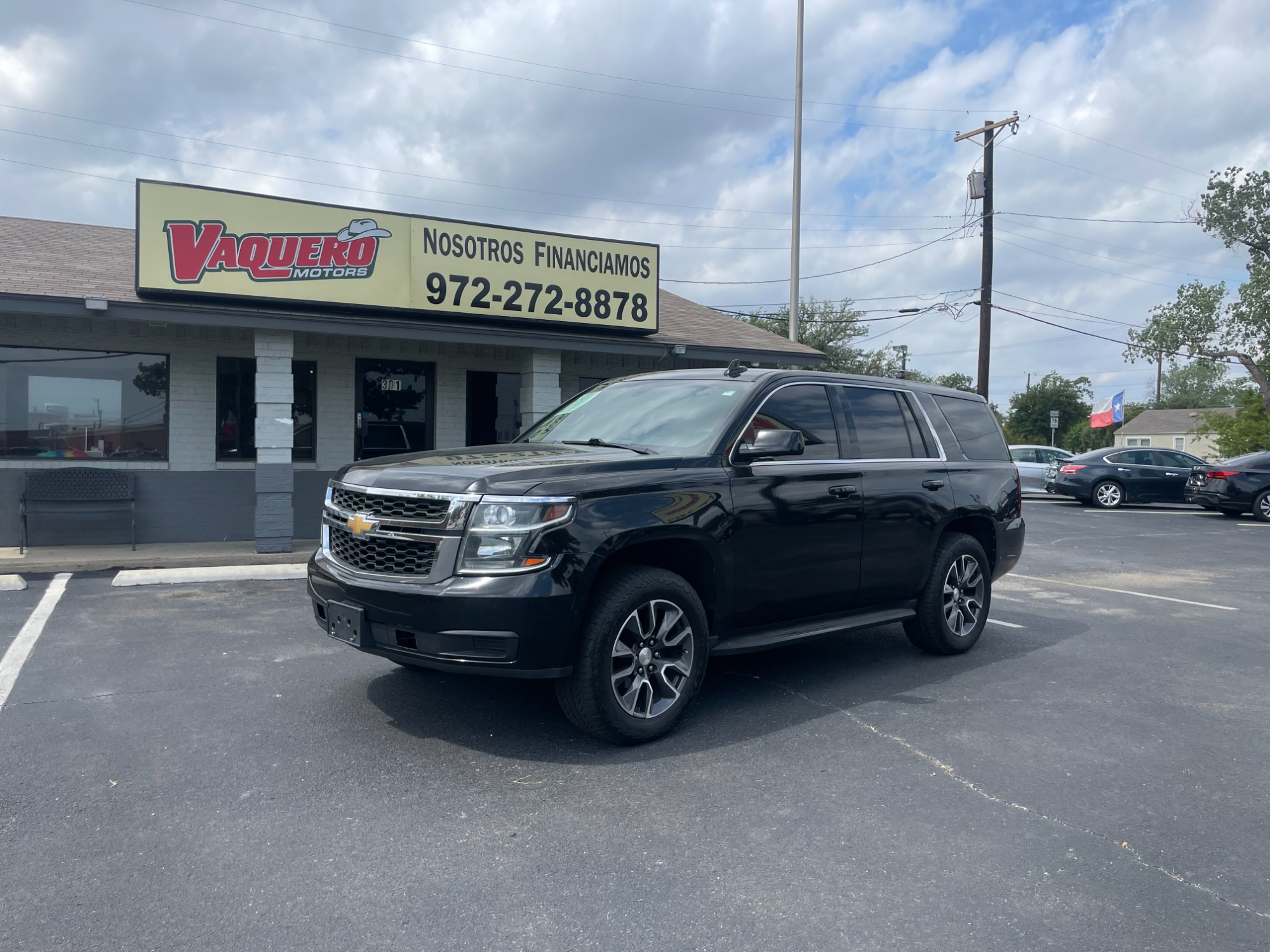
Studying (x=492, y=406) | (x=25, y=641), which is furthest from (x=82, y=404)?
(x=25, y=641)

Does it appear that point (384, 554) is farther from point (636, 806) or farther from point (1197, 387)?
point (1197, 387)

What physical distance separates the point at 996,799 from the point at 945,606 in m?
2.51

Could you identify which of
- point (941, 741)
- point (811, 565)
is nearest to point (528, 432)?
point (811, 565)

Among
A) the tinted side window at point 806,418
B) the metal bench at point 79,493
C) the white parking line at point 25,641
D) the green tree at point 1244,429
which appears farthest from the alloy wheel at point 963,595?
the green tree at point 1244,429

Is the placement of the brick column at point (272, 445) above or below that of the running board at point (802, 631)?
above

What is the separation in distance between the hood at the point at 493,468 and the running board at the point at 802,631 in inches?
41.9

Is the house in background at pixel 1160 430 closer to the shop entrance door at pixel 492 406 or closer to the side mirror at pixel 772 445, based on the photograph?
the shop entrance door at pixel 492 406

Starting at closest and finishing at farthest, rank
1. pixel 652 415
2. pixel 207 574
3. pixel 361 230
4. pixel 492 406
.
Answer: pixel 652 415, pixel 207 574, pixel 361 230, pixel 492 406

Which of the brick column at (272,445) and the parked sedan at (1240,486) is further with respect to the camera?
the parked sedan at (1240,486)

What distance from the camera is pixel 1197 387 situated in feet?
386

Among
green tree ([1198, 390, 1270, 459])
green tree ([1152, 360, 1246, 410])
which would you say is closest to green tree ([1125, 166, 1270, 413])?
green tree ([1198, 390, 1270, 459])

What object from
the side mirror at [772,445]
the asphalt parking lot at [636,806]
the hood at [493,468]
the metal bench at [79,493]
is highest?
the side mirror at [772,445]

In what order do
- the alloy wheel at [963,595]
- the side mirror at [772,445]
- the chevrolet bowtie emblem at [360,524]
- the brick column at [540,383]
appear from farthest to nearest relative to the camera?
the brick column at [540,383] < the alloy wheel at [963,595] < the side mirror at [772,445] < the chevrolet bowtie emblem at [360,524]

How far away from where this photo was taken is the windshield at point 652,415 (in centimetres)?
526
